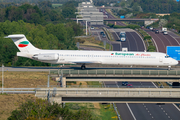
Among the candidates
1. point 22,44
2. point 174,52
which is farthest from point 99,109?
point 22,44

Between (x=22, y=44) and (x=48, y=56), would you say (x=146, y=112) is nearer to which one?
(x=48, y=56)

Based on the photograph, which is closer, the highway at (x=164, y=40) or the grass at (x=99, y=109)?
the grass at (x=99, y=109)

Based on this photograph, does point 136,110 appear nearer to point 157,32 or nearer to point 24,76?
point 24,76

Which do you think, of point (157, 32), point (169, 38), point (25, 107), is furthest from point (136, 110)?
point (157, 32)

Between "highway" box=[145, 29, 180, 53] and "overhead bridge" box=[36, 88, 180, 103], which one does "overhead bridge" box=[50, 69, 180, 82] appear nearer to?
"overhead bridge" box=[36, 88, 180, 103]

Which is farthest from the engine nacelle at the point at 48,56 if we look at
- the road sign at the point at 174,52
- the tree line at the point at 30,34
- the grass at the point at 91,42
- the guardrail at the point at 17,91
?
the grass at the point at 91,42

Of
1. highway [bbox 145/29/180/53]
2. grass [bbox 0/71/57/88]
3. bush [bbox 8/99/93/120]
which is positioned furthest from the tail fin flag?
highway [bbox 145/29/180/53]

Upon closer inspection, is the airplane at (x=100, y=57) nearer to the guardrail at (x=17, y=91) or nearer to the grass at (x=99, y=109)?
the grass at (x=99, y=109)
